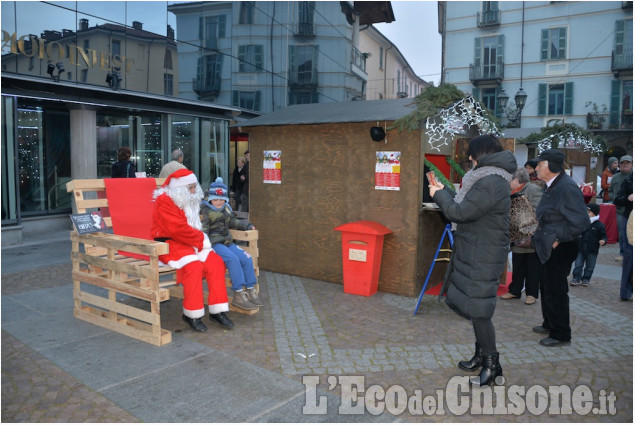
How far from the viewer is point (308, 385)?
3.62 metres

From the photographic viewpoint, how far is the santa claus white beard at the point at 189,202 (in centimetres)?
494

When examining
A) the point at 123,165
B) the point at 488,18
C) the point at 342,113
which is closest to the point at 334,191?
the point at 342,113

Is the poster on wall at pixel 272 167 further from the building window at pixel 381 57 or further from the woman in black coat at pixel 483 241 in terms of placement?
the building window at pixel 381 57

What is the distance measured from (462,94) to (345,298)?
2796 millimetres

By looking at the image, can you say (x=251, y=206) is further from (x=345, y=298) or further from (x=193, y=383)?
(x=193, y=383)

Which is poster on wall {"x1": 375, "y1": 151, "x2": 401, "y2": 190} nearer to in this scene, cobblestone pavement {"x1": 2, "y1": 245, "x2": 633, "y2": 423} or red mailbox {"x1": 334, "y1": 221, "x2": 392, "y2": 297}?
red mailbox {"x1": 334, "y1": 221, "x2": 392, "y2": 297}

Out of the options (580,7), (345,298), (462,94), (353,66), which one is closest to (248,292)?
(345,298)

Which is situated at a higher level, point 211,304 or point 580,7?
point 580,7

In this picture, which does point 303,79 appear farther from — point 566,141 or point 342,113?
point 342,113

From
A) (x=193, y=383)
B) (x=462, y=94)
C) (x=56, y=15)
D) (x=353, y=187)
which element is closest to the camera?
(x=193, y=383)

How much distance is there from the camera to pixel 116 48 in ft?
37.8

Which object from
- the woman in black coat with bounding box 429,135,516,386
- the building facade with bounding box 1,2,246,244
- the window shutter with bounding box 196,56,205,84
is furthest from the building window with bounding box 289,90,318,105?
the woman in black coat with bounding box 429,135,516,386

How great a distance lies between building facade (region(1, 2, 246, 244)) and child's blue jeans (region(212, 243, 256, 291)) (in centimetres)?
600

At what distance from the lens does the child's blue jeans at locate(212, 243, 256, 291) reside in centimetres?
510
